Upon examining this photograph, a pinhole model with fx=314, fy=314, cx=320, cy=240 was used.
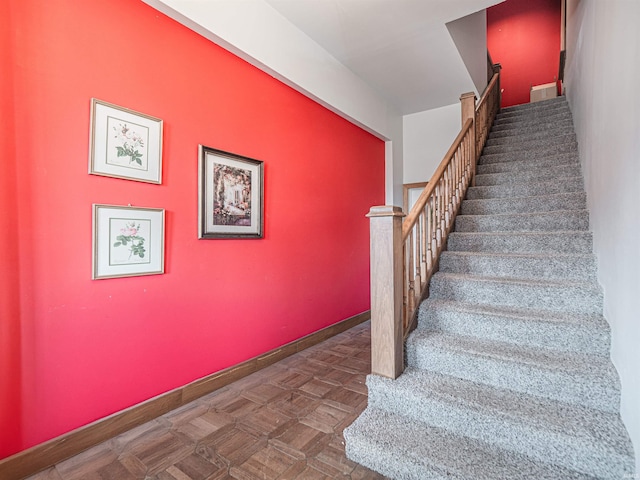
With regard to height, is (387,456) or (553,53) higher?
(553,53)

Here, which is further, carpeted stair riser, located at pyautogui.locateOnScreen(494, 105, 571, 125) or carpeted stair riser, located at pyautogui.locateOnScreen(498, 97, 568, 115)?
carpeted stair riser, located at pyautogui.locateOnScreen(498, 97, 568, 115)

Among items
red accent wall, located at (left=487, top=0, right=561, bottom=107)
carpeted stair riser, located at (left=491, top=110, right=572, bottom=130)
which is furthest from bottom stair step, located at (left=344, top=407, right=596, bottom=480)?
red accent wall, located at (left=487, top=0, right=561, bottom=107)

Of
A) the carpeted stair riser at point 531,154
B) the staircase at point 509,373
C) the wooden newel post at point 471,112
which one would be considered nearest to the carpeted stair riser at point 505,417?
the staircase at point 509,373

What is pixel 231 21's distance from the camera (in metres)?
2.41

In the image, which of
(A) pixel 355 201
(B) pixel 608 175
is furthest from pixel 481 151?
(B) pixel 608 175

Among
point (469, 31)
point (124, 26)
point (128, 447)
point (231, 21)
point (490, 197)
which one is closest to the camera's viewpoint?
point (128, 447)

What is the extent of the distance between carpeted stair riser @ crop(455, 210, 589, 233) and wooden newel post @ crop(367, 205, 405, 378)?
54.9 inches

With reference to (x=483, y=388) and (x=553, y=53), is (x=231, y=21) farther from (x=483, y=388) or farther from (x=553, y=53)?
(x=553, y=53)

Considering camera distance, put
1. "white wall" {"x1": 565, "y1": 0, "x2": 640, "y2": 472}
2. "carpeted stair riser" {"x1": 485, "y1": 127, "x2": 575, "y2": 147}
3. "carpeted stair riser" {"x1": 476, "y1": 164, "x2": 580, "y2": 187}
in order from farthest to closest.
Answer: "carpeted stair riser" {"x1": 485, "y1": 127, "x2": 575, "y2": 147}, "carpeted stair riser" {"x1": 476, "y1": 164, "x2": 580, "y2": 187}, "white wall" {"x1": 565, "y1": 0, "x2": 640, "y2": 472}

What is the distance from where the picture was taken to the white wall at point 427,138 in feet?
15.6

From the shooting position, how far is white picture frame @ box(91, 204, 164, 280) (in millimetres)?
1793

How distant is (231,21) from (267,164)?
3.63 ft

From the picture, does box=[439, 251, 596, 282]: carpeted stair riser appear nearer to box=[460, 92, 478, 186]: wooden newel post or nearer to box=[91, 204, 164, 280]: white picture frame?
box=[460, 92, 478, 186]: wooden newel post

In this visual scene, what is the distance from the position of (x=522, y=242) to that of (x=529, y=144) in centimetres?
205
